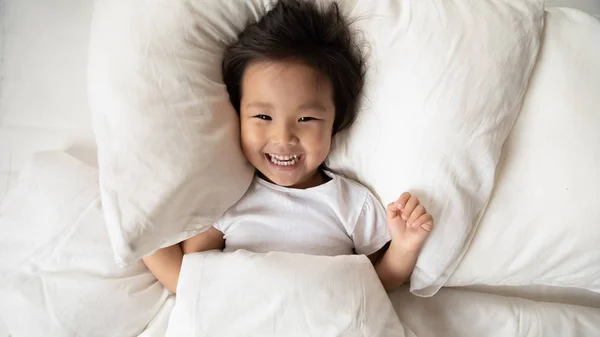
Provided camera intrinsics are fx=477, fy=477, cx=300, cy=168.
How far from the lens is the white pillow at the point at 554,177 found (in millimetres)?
827

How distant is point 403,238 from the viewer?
0.89 metres

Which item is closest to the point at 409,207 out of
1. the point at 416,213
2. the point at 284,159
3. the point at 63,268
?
the point at 416,213

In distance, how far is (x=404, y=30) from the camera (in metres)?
0.89

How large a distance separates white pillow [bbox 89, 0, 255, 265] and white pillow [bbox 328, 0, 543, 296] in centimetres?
32

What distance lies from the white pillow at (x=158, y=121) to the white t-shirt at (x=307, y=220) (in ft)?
0.29

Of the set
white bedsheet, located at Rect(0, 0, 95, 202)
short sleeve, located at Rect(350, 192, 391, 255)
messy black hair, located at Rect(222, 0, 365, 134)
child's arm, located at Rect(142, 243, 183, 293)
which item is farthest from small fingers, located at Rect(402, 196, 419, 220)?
white bedsheet, located at Rect(0, 0, 95, 202)

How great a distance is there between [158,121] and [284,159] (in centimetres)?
26

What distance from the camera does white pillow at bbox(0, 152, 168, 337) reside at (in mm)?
841

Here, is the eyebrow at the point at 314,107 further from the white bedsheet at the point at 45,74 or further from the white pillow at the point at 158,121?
the white bedsheet at the point at 45,74

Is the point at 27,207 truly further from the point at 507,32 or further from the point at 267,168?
the point at 507,32

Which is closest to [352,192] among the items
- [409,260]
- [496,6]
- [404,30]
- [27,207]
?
[409,260]

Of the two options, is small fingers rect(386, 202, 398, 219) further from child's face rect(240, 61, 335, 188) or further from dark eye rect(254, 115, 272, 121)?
dark eye rect(254, 115, 272, 121)

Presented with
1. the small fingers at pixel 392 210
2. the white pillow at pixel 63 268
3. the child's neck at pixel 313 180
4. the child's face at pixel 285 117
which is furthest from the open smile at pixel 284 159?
the white pillow at pixel 63 268

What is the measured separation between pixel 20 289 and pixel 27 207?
15 centimetres
